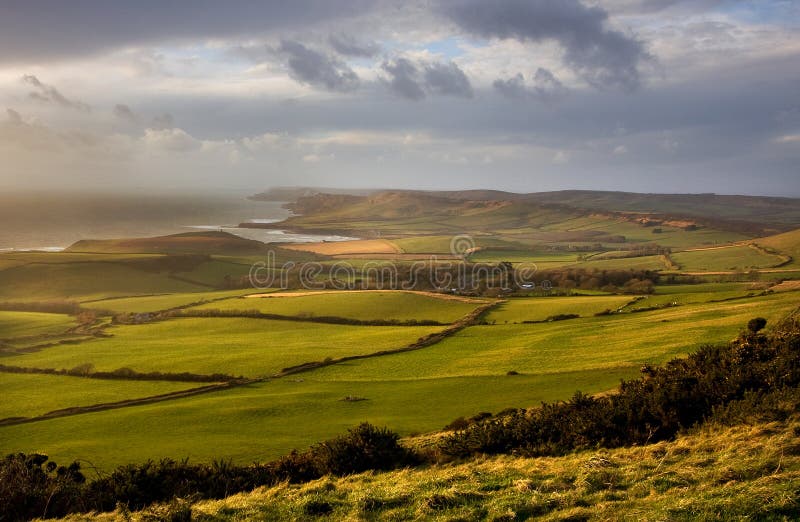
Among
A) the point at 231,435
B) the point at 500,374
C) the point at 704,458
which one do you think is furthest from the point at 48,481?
the point at 500,374

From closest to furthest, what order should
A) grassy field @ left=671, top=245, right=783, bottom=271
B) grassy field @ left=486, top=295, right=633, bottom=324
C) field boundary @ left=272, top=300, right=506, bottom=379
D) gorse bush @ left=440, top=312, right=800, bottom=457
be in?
1. gorse bush @ left=440, top=312, right=800, bottom=457
2. field boundary @ left=272, top=300, right=506, bottom=379
3. grassy field @ left=486, top=295, right=633, bottom=324
4. grassy field @ left=671, top=245, right=783, bottom=271

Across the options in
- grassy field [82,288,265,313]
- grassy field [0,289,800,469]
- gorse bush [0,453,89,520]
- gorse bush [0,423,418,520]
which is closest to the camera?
gorse bush [0,453,89,520]

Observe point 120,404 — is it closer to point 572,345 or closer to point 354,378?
point 354,378

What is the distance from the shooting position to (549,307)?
200ft

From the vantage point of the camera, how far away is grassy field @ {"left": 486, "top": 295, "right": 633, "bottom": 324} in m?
57.2

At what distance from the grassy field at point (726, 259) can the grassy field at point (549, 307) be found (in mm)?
33235

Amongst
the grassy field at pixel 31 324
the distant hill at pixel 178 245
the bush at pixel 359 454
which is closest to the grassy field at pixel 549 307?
the bush at pixel 359 454

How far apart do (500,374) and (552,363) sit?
12.9 feet

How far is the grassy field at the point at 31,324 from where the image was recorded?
5372 centimetres

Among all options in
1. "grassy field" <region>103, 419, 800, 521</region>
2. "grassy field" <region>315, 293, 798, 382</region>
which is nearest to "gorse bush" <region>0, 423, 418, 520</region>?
"grassy field" <region>103, 419, 800, 521</region>

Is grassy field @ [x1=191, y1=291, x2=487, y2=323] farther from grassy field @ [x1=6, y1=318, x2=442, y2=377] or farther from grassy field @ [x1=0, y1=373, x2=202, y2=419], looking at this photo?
grassy field @ [x1=0, y1=373, x2=202, y2=419]

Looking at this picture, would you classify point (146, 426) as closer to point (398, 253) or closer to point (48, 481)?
point (48, 481)

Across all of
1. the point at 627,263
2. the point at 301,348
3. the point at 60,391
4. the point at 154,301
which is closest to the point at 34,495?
the point at 60,391

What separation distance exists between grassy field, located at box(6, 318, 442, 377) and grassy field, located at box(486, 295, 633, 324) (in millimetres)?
9339
